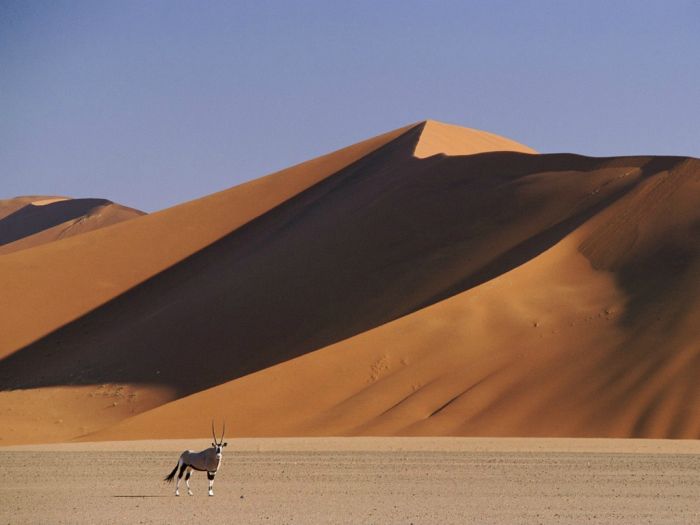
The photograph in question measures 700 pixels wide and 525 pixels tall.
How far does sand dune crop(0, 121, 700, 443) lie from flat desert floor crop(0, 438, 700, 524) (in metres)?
3.39

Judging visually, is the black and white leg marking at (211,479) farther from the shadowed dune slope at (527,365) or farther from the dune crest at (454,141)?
the dune crest at (454,141)

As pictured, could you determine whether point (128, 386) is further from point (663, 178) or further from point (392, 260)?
point (663, 178)

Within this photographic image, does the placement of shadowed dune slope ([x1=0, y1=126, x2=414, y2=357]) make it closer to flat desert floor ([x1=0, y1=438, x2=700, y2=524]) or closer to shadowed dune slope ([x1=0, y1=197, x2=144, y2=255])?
flat desert floor ([x1=0, y1=438, x2=700, y2=524])

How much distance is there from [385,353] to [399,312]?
495 centimetres

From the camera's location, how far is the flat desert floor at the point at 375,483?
15.2 metres

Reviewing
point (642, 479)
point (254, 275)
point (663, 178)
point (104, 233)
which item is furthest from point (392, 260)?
point (642, 479)

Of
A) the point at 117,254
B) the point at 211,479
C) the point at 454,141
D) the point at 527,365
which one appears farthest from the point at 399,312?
the point at 454,141

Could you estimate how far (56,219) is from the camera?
422 feet

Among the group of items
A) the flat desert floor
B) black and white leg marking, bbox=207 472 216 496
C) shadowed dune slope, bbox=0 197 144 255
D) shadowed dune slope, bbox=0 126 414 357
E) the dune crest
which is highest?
shadowed dune slope, bbox=0 197 144 255

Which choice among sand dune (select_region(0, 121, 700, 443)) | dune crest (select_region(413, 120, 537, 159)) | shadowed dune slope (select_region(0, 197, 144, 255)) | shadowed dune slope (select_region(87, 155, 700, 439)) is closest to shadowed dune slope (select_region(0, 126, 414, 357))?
sand dune (select_region(0, 121, 700, 443))

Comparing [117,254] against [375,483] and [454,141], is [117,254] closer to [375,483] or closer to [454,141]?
[454,141]

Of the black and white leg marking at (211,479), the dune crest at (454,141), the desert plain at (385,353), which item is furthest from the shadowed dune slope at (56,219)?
the black and white leg marking at (211,479)

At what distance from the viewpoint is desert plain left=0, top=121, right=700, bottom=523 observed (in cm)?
1825

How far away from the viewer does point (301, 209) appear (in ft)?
189
